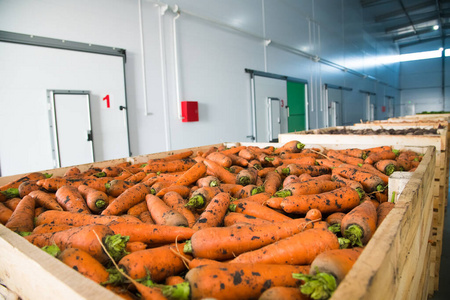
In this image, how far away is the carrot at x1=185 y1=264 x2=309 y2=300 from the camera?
31.1 inches

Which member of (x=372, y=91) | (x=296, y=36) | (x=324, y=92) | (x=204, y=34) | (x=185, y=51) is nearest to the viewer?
(x=185, y=51)

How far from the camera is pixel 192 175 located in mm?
1970

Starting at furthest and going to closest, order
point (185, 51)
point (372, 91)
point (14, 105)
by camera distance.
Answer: point (372, 91), point (185, 51), point (14, 105)

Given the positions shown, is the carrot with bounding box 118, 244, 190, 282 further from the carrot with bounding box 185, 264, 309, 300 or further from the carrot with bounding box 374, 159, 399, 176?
the carrot with bounding box 374, 159, 399, 176

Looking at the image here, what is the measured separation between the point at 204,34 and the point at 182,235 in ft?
17.0

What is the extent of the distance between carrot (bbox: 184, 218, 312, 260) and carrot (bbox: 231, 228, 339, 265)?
0.19 feet

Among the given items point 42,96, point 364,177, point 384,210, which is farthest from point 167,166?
point 42,96

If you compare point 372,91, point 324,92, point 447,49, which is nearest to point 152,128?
point 324,92

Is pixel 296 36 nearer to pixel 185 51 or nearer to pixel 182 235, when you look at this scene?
pixel 185 51

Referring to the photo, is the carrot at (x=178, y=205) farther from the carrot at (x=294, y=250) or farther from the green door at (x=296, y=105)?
the green door at (x=296, y=105)

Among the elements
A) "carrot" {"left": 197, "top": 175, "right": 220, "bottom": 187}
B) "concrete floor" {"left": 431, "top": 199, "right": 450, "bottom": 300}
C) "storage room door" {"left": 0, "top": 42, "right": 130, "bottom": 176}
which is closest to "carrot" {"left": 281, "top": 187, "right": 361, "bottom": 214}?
"carrot" {"left": 197, "top": 175, "right": 220, "bottom": 187}

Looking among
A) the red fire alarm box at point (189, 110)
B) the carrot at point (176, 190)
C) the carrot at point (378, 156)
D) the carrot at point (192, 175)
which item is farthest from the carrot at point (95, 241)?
the red fire alarm box at point (189, 110)

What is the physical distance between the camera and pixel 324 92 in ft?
35.9

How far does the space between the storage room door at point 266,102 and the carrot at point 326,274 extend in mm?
6327
